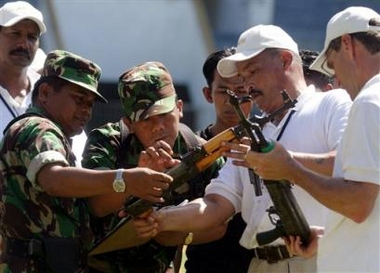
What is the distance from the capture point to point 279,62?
180 inches

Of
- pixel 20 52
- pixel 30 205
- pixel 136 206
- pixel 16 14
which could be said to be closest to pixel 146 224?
pixel 136 206

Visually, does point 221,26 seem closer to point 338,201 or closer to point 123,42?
point 123,42

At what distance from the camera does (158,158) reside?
14.6 ft

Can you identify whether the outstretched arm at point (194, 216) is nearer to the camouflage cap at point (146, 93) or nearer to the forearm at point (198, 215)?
the forearm at point (198, 215)

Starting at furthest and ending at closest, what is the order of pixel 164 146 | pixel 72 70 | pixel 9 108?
pixel 9 108 < pixel 72 70 < pixel 164 146

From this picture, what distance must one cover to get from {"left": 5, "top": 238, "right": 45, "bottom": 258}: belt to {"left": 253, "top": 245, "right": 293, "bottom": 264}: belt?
2.91ft

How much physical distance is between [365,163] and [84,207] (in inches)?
59.2

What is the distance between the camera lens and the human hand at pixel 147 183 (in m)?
4.25

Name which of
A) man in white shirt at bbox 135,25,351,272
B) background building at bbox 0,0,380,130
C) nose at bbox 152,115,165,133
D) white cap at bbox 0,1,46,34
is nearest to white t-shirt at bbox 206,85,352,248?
man in white shirt at bbox 135,25,351,272

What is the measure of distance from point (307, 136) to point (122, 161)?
89 cm

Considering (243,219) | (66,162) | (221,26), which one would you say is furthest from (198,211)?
(221,26)

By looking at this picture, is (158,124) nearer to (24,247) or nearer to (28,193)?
(28,193)

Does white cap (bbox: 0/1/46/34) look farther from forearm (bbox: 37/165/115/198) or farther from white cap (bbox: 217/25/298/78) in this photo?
forearm (bbox: 37/165/115/198)

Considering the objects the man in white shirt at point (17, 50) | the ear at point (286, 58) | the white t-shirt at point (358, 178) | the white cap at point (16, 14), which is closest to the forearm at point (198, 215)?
the ear at point (286, 58)
